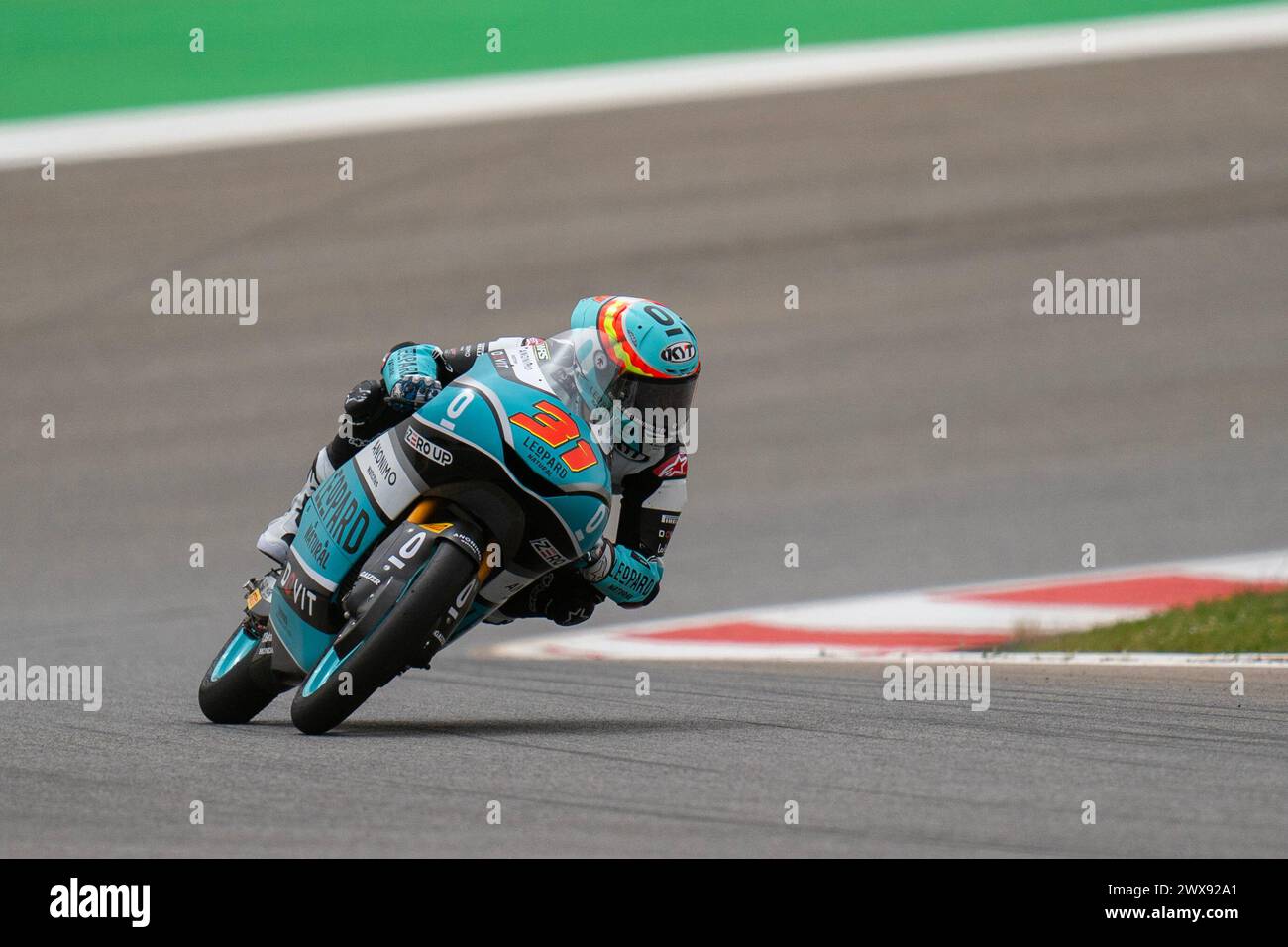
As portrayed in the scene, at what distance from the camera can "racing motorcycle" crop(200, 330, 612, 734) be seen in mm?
6004

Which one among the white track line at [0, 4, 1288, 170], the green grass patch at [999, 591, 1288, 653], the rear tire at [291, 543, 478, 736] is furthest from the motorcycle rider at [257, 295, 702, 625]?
the white track line at [0, 4, 1288, 170]

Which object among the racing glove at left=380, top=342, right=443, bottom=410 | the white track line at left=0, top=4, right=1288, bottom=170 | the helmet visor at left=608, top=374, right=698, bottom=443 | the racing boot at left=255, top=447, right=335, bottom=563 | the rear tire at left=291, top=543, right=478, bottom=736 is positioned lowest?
the rear tire at left=291, top=543, right=478, bottom=736

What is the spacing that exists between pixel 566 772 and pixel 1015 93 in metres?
16.9

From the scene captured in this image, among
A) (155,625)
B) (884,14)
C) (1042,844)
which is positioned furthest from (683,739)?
(884,14)

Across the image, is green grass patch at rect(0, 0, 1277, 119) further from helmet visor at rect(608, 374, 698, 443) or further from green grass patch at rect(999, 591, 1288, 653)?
helmet visor at rect(608, 374, 698, 443)

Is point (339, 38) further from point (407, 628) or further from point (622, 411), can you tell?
point (407, 628)

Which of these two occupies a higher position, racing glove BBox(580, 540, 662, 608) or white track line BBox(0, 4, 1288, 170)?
white track line BBox(0, 4, 1288, 170)

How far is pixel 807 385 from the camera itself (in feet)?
55.3

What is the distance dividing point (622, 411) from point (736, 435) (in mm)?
9760

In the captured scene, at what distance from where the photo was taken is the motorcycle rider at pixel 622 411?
628 centimetres

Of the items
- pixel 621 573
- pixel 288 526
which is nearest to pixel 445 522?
pixel 621 573

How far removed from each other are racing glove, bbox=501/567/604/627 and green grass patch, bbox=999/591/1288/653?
9.98 ft

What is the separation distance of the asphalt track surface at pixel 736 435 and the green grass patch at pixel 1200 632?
21.4 inches

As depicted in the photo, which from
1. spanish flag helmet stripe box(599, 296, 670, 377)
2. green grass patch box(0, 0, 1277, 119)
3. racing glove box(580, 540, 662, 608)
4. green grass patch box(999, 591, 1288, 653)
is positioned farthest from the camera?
green grass patch box(0, 0, 1277, 119)
